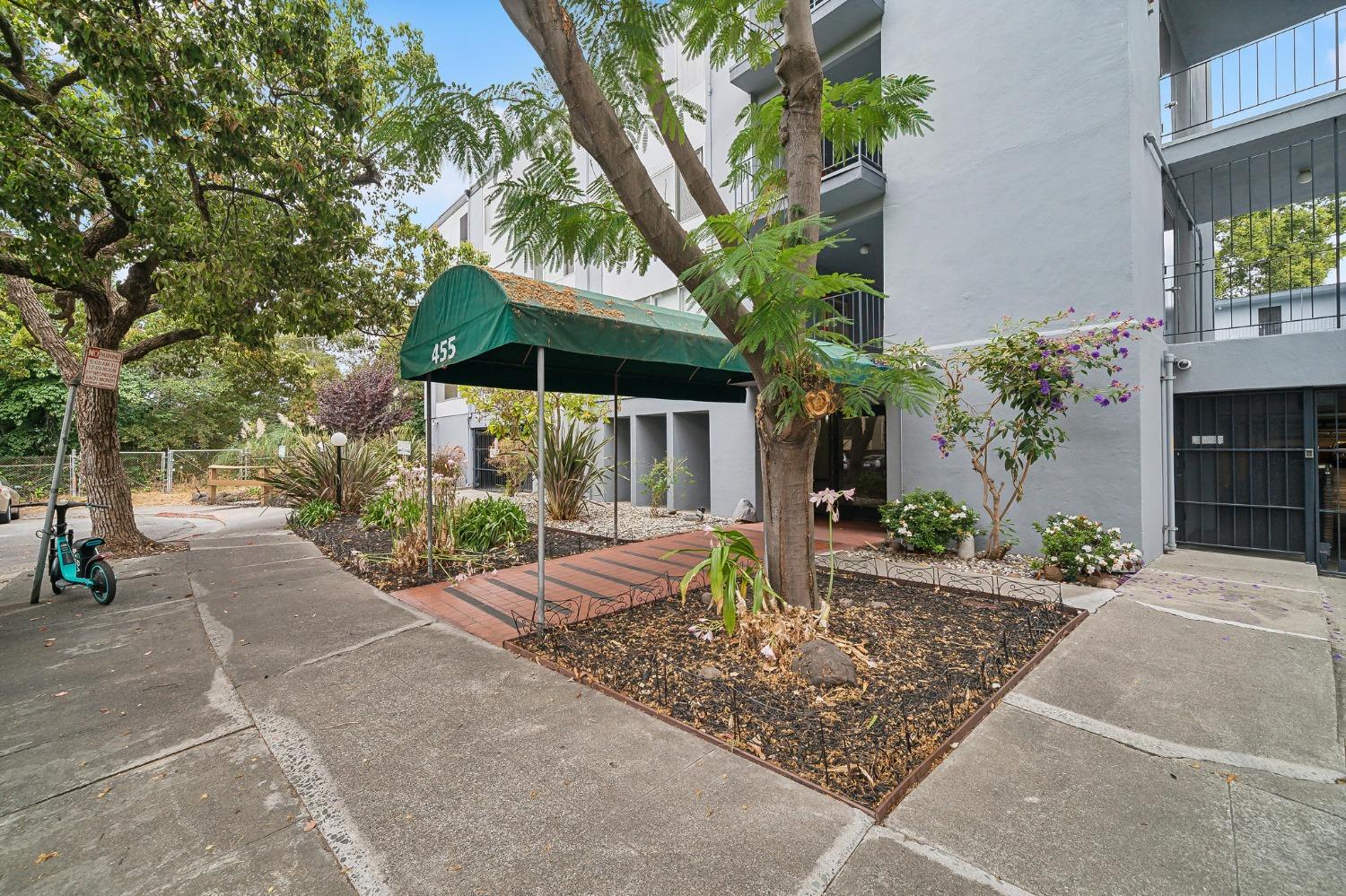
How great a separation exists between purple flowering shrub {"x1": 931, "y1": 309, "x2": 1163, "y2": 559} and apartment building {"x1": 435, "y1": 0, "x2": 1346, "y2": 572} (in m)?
0.23

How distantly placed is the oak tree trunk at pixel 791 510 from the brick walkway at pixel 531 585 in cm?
165

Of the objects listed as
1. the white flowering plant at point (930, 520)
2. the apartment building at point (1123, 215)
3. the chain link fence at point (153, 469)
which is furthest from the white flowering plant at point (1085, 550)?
the chain link fence at point (153, 469)

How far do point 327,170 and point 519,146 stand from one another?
4580mm

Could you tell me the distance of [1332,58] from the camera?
6.73 m

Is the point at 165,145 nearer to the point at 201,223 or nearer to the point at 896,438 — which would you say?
the point at 201,223

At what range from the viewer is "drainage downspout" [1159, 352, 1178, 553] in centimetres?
664

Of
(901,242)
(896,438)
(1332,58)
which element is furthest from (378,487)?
(1332,58)

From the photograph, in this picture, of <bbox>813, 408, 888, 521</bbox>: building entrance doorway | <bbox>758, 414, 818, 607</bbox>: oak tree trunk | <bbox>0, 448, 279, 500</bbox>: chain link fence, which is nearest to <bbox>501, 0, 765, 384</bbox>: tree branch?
<bbox>758, 414, 818, 607</bbox>: oak tree trunk

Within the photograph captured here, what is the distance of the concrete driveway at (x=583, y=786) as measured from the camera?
1.81 meters

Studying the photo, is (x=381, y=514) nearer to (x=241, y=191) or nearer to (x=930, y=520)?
(x=241, y=191)

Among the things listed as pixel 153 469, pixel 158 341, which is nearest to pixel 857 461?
pixel 158 341

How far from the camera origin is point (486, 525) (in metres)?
7.32

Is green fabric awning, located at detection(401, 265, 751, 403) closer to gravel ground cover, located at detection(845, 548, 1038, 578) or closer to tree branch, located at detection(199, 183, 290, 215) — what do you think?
gravel ground cover, located at detection(845, 548, 1038, 578)

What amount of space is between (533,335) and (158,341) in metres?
7.70
